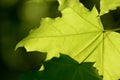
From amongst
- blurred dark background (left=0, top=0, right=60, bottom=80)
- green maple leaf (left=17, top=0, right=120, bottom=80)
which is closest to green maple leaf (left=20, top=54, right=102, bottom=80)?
green maple leaf (left=17, top=0, right=120, bottom=80)

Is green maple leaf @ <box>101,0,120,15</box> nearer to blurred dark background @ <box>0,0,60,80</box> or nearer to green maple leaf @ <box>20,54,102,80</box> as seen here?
green maple leaf @ <box>20,54,102,80</box>

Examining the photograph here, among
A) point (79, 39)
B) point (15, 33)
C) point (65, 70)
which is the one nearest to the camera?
point (65, 70)

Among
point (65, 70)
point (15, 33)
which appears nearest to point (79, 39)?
point (65, 70)

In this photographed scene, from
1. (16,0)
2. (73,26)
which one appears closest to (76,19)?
(73,26)

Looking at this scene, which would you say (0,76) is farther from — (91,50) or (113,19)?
(91,50)

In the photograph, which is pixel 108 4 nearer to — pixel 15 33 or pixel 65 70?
pixel 65 70

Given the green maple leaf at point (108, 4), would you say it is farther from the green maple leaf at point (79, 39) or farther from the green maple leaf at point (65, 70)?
the green maple leaf at point (65, 70)
